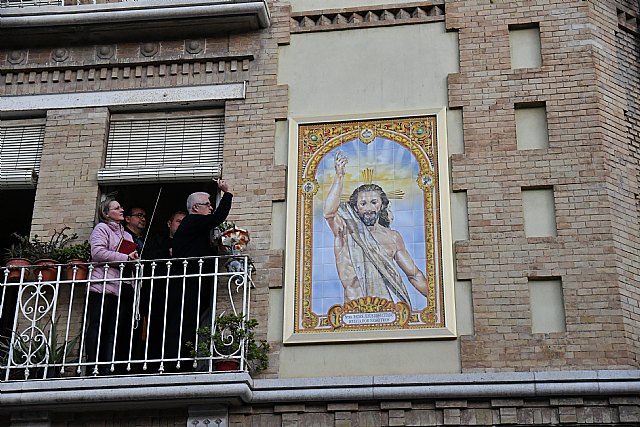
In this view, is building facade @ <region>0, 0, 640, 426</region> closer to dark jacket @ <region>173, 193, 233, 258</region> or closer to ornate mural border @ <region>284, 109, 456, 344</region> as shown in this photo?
ornate mural border @ <region>284, 109, 456, 344</region>

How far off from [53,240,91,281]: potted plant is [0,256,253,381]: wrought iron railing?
0.02 meters

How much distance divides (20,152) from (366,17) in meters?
4.21

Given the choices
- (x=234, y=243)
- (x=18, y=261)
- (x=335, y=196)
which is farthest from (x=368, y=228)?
(x=18, y=261)

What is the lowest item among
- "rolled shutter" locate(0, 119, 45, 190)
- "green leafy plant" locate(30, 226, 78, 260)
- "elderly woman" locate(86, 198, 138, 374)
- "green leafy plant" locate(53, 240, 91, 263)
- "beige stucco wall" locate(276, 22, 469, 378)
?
"elderly woman" locate(86, 198, 138, 374)

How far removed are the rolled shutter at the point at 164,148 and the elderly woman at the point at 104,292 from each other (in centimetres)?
Result: 100

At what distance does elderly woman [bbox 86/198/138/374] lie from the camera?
444 inches

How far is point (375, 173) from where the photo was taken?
38.5 ft

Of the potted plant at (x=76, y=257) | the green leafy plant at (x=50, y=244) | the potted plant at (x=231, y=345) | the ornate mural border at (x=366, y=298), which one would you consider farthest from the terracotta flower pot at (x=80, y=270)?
the ornate mural border at (x=366, y=298)

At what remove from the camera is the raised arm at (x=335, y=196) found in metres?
11.6

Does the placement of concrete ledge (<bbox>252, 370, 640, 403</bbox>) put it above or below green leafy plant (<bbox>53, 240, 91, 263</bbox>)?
below

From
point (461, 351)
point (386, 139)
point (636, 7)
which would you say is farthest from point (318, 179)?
point (636, 7)

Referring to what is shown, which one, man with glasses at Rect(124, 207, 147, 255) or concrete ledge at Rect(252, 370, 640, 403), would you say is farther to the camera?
man with glasses at Rect(124, 207, 147, 255)

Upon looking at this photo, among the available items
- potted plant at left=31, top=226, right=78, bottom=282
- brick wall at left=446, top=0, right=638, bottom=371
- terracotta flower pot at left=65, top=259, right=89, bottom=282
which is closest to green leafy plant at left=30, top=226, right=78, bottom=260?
potted plant at left=31, top=226, right=78, bottom=282

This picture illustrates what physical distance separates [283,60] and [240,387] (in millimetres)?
4085
